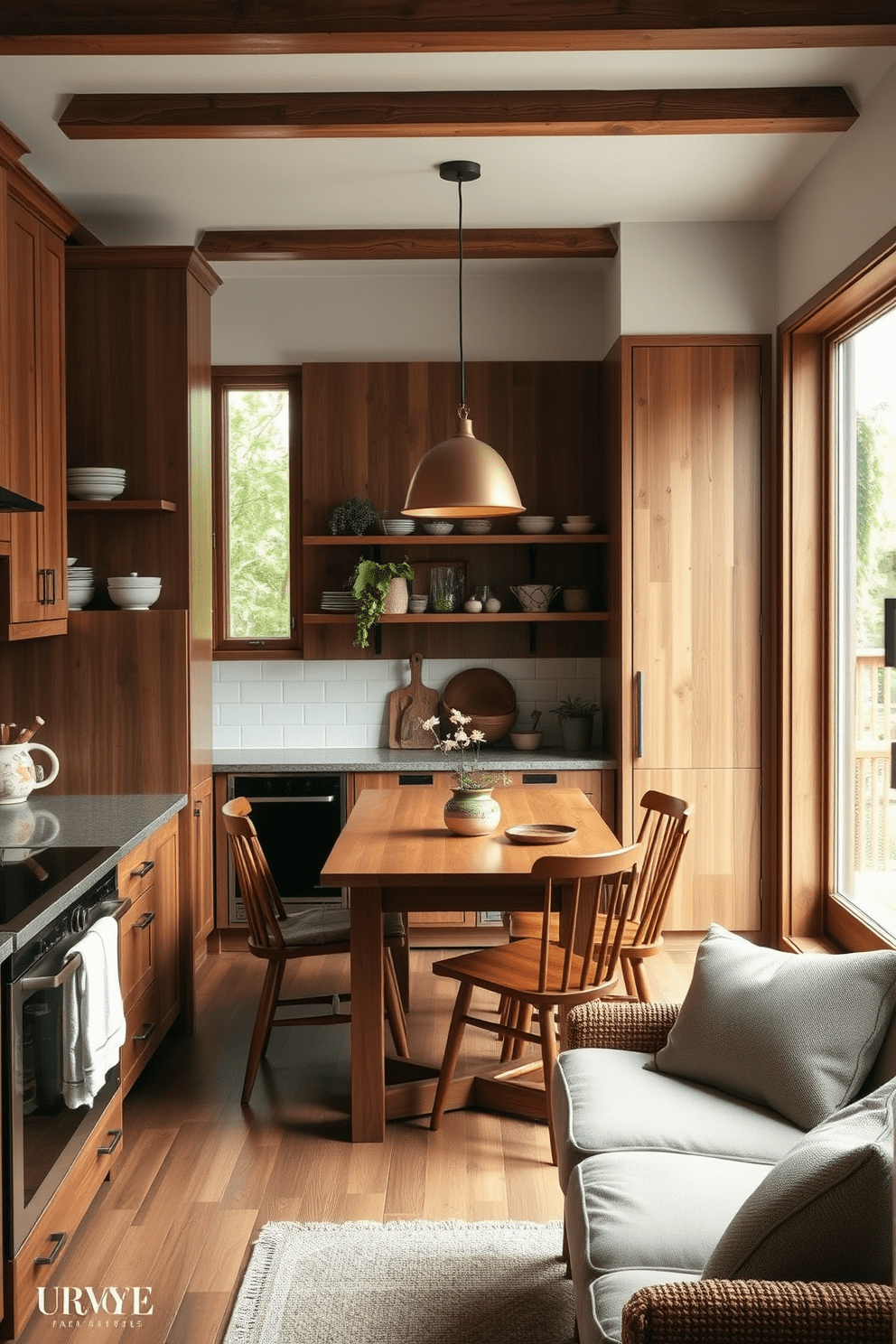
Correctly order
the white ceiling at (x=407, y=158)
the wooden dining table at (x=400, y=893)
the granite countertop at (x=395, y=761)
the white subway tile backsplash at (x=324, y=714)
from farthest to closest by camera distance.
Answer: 1. the white subway tile backsplash at (x=324, y=714)
2. the granite countertop at (x=395, y=761)
3. the white ceiling at (x=407, y=158)
4. the wooden dining table at (x=400, y=893)

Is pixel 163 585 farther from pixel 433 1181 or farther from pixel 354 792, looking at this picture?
pixel 433 1181

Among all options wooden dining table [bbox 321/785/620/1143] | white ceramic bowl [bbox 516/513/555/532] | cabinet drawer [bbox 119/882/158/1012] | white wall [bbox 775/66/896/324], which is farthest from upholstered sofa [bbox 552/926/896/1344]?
white ceramic bowl [bbox 516/513/555/532]

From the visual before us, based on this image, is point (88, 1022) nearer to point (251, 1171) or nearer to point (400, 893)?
point (251, 1171)

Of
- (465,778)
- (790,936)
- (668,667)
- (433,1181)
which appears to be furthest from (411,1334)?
(668,667)

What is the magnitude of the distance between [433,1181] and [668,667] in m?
2.60

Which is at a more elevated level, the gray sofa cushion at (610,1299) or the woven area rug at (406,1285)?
the gray sofa cushion at (610,1299)

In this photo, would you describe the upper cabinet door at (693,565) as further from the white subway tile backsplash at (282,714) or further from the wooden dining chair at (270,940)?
the wooden dining chair at (270,940)

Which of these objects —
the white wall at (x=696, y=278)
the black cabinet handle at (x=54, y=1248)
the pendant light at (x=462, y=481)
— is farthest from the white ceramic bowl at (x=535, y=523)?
the black cabinet handle at (x=54, y=1248)

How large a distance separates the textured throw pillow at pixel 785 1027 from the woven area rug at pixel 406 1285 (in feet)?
1.91

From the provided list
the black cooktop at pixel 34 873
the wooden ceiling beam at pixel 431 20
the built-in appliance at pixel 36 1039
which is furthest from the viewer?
the wooden ceiling beam at pixel 431 20

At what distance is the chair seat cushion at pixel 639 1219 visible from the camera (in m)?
1.87

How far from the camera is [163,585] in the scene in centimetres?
479

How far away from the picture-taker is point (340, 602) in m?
5.72

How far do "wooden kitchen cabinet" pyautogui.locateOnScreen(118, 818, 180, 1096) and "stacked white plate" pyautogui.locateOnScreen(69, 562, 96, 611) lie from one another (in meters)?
0.97
